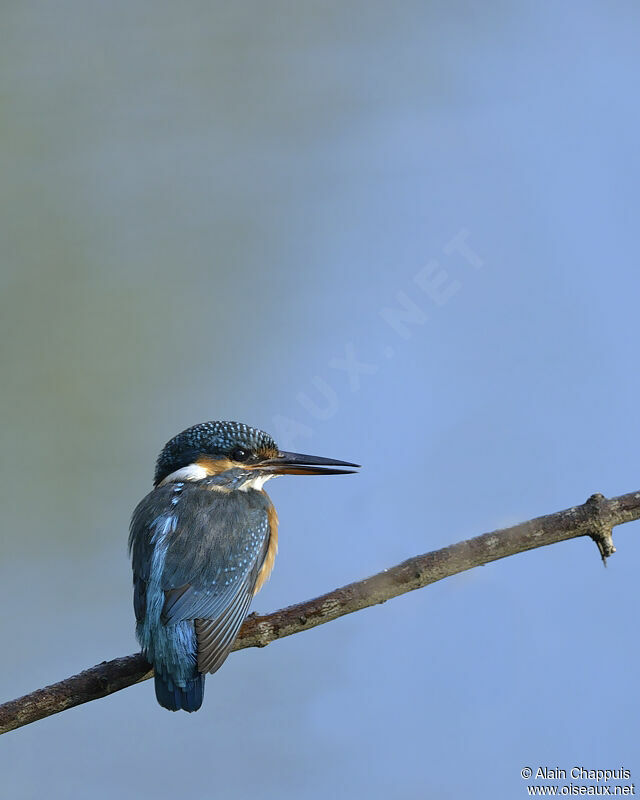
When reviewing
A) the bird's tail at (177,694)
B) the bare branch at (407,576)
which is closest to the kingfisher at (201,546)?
the bird's tail at (177,694)

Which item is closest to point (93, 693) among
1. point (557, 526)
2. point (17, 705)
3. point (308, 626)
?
point (17, 705)

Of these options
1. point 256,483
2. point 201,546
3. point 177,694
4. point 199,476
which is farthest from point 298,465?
point 177,694

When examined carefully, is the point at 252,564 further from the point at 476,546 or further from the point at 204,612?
the point at 476,546

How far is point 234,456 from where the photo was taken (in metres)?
2.87

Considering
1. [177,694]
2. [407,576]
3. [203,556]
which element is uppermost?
[203,556]

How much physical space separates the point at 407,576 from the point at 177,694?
2.27 feet

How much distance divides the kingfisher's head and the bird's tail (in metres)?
0.83

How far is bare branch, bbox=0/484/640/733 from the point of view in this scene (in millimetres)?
1812

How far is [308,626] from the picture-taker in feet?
6.52

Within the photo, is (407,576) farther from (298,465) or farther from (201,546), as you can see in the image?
(298,465)

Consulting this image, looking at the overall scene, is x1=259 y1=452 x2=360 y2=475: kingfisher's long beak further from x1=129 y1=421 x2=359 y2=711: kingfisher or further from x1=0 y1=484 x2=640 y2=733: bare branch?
x1=0 y1=484 x2=640 y2=733: bare branch

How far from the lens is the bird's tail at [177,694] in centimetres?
212

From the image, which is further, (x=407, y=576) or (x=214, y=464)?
(x=214, y=464)

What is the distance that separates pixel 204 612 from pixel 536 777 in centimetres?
105
